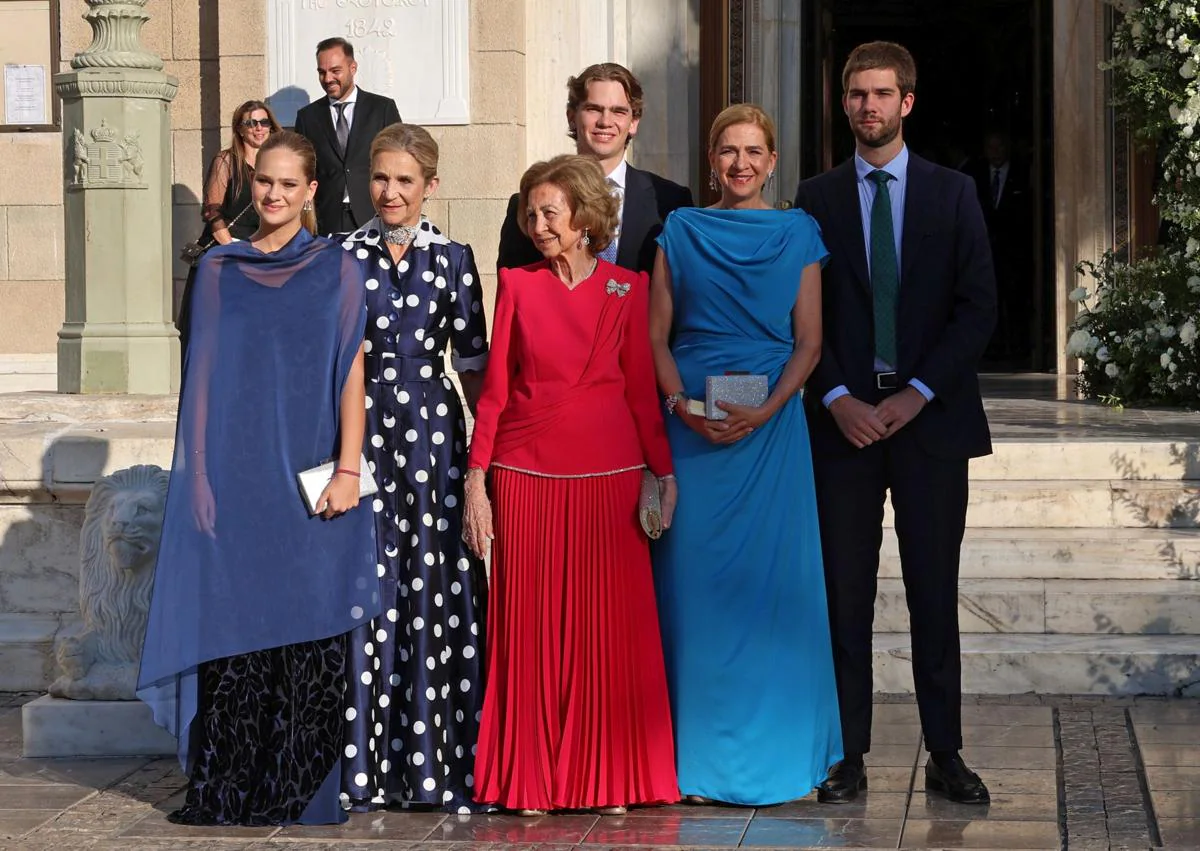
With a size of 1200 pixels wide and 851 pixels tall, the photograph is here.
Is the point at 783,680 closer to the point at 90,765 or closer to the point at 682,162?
the point at 90,765

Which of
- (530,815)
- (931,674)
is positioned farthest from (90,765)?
(931,674)

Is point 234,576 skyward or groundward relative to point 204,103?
groundward

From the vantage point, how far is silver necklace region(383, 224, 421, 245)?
5531mm

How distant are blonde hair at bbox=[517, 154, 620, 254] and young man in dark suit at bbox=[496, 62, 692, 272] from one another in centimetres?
23

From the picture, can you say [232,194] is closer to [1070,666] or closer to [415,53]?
[415,53]

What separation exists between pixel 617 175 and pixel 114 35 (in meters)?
4.78

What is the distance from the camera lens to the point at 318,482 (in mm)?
5398

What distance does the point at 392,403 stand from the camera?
556 cm

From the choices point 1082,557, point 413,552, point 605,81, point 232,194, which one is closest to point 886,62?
point 605,81

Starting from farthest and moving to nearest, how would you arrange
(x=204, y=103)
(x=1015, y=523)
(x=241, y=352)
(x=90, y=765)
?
(x=204, y=103) → (x=1015, y=523) → (x=90, y=765) → (x=241, y=352)

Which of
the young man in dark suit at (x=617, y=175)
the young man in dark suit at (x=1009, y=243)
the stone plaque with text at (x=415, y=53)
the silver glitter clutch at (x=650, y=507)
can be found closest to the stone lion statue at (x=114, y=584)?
the young man in dark suit at (x=617, y=175)

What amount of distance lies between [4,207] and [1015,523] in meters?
7.34

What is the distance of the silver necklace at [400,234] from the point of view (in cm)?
553

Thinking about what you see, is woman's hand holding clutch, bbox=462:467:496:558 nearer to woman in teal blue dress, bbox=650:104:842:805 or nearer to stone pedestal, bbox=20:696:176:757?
woman in teal blue dress, bbox=650:104:842:805
